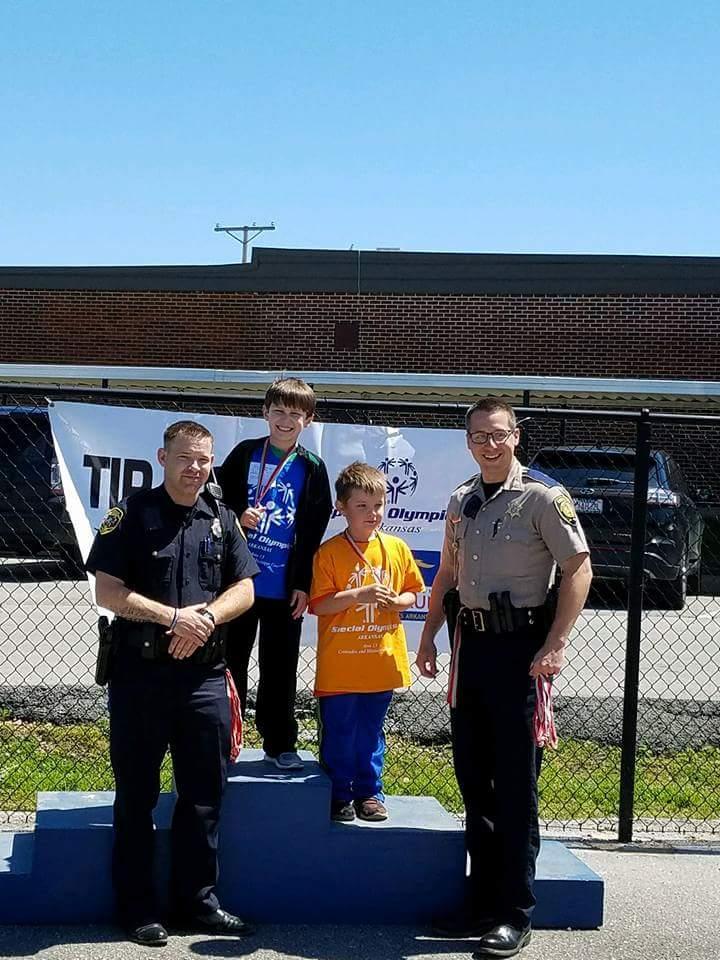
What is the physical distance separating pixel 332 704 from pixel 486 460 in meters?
1.20

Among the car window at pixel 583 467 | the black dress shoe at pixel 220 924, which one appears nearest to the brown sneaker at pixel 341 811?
the black dress shoe at pixel 220 924

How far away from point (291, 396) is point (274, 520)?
0.53 metres

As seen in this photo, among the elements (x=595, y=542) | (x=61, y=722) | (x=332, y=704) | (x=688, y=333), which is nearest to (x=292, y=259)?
(x=688, y=333)

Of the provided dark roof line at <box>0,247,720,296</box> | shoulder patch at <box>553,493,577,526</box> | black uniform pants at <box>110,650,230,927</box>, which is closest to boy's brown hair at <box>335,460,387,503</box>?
shoulder patch at <box>553,493,577,526</box>

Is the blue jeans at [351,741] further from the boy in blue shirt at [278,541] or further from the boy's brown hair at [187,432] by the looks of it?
the boy's brown hair at [187,432]

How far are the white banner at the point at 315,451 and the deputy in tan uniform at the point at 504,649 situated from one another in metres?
1.40

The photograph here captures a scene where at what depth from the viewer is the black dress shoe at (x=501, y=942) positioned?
4387 millimetres

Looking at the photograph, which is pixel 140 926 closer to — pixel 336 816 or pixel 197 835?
pixel 197 835

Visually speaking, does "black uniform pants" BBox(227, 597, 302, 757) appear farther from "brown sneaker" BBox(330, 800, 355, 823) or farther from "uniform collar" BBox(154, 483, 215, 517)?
"uniform collar" BBox(154, 483, 215, 517)

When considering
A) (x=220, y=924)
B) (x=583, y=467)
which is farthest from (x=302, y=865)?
(x=583, y=467)

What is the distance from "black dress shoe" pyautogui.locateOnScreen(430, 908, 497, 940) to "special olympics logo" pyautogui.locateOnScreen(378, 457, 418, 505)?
212cm

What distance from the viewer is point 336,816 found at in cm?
486

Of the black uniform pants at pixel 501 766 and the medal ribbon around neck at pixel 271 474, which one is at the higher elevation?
the medal ribbon around neck at pixel 271 474

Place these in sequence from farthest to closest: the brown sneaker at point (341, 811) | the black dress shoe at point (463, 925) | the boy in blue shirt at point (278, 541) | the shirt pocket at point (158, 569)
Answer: the boy in blue shirt at point (278, 541), the brown sneaker at point (341, 811), the black dress shoe at point (463, 925), the shirt pocket at point (158, 569)
